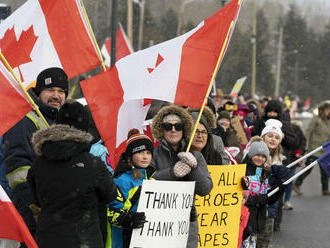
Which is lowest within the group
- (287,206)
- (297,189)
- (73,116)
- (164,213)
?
(297,189)

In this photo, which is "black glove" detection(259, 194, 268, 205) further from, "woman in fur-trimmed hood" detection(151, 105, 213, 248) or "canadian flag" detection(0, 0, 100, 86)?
"canadian flag" detection(0, 0, 100, 86)

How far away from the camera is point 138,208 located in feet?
15.9

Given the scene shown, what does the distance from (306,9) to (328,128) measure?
8610cm

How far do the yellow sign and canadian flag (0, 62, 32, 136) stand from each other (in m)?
1.73

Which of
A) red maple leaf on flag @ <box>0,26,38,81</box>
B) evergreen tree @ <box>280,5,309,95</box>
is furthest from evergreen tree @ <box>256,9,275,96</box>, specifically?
red maple leaf on flag @ <box>0,26,38,81</box>

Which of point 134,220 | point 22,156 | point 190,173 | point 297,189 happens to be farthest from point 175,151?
point 297,189

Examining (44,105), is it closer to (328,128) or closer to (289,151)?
(289,151)

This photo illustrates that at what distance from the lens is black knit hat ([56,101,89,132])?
4.58 meters

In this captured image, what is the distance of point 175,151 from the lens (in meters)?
5.51

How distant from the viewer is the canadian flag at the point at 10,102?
4.92 m

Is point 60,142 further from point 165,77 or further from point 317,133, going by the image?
point 317,133

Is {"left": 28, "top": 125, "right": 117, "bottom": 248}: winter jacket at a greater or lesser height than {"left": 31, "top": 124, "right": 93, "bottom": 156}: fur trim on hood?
lesser

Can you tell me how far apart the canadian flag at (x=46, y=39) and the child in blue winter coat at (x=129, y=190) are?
1.72 meters

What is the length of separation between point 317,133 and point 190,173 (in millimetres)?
9287
